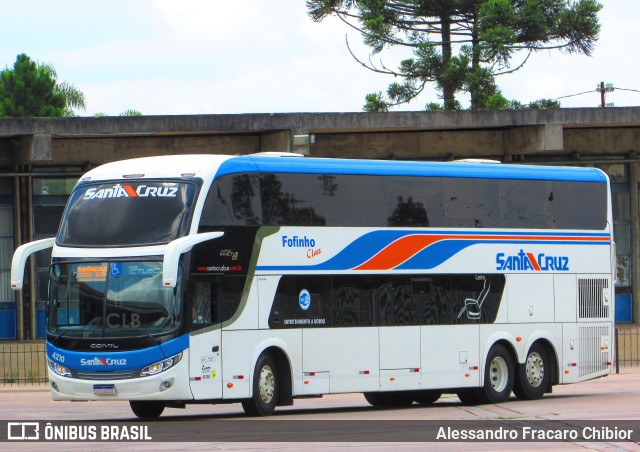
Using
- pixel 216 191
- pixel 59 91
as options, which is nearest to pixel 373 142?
pixel 216 191

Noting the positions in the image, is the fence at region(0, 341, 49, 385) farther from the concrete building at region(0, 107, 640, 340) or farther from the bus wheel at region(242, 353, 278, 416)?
the bus wheel at region(242, 353, 278, 416)

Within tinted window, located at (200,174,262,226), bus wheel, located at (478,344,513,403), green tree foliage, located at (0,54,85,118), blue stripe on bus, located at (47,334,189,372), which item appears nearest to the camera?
blue stripe on bus, located at (47,334,189,372)

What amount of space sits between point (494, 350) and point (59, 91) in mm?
60883

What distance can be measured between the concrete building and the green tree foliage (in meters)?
41.0

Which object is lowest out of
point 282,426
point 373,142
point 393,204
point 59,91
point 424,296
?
point 282,426

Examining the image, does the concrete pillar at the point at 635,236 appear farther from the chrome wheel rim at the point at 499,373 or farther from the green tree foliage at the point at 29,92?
the green tree foliage at the point at 29,92

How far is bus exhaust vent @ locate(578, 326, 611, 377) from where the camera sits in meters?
24.9

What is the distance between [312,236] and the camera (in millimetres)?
20750

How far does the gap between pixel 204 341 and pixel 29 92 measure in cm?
6090

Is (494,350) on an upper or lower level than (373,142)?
lower

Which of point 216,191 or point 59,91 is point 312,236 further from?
point 59,91

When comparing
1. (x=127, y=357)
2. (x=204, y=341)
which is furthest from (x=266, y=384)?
(x=127, y=357)

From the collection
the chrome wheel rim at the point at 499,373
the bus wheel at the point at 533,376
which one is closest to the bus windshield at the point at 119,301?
the chrome wheel rim at the point at 499,373

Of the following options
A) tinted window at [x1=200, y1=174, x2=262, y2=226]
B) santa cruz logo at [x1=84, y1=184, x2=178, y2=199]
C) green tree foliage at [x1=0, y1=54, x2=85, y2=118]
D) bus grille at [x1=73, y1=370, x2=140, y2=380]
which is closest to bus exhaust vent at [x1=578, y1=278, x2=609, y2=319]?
tinted window at [x1=200, y1=174, x2=262, y2=226]
